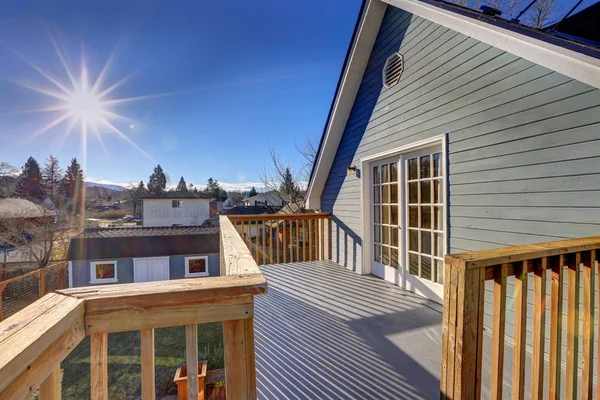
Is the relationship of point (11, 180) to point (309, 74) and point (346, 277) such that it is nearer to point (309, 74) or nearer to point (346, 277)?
point (309, 74)

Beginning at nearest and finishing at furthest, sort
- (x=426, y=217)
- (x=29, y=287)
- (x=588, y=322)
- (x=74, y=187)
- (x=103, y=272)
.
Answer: (x=588, y=322), (x=426, y=217), (x=29, y=287), (x=103, y=272), (x=74, y=187)

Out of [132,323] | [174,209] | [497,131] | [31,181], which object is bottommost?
[174,209]

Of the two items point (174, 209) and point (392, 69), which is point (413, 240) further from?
point (174, 209)

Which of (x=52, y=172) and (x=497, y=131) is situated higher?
(x=52, y=172)

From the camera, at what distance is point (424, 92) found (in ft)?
10.6

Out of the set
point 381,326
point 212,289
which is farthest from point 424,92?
point 212,289

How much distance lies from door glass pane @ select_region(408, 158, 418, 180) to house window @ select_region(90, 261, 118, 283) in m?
13.7

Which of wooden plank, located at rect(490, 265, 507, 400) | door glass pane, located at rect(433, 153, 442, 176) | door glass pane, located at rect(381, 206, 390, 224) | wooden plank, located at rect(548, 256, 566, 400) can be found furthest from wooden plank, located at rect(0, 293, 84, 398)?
door glass pane, located at rect(381, 206, 390, 224)

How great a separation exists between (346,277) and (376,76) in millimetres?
3225

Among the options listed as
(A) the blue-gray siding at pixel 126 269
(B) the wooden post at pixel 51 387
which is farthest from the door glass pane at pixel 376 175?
(A) the blue-gray siding at pixel 126 269

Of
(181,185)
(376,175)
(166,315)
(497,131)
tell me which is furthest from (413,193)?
(181,185)

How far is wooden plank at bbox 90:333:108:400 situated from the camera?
0.76 meters

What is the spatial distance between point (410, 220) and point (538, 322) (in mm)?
2324

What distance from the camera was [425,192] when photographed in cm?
330
